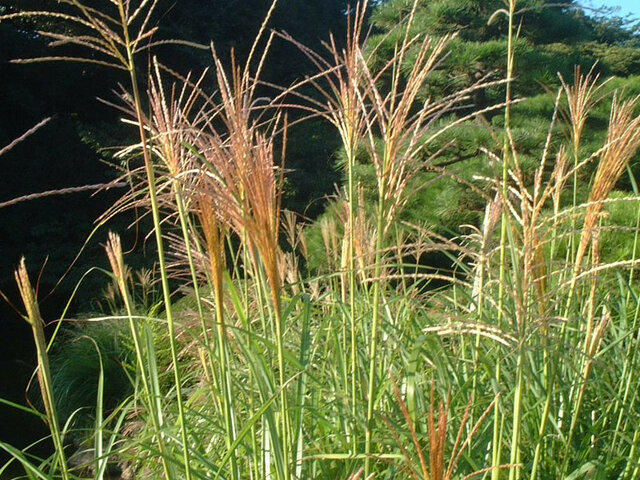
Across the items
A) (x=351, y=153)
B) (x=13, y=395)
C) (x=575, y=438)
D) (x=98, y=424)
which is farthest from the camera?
(x=13, y=395)

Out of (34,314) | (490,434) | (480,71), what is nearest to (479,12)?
(480,71)

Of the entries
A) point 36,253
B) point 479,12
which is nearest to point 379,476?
point 479,12

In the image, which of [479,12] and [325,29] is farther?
[325,29]

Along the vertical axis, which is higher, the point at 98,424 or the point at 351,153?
the point at 351,153

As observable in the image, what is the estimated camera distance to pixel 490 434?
5.41 ft

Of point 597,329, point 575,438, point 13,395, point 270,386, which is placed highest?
point 597,329

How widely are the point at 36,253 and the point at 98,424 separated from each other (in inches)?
343

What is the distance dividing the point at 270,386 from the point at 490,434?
0.59 meters

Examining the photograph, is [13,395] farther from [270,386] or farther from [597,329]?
[597,329]

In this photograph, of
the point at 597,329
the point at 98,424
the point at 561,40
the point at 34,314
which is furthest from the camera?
the point at 561,40

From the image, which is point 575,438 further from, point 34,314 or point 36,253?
point 36,253

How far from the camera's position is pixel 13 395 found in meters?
5.93

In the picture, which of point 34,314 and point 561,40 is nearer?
point 34,314

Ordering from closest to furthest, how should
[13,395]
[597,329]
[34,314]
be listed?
1. [34,314]
2. [597,329]
3. [13,395]
